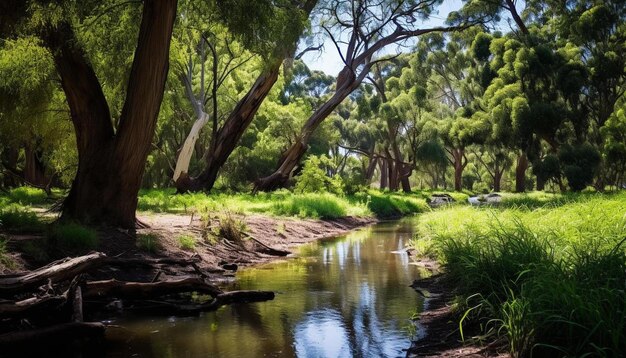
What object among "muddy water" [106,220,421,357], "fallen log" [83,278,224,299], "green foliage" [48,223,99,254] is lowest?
"muddy water" [106,220,421,357]

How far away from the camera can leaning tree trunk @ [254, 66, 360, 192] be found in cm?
2972

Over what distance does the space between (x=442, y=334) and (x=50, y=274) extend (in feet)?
14.2

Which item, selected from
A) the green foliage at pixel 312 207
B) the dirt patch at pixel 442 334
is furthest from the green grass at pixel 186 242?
the green foliage at pixel 312 207

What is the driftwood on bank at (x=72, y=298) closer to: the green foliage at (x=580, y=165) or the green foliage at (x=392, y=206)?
the green foliage at (x=392, y=206)

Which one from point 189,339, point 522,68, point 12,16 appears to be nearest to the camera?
point 189,339

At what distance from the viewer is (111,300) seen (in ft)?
24.5

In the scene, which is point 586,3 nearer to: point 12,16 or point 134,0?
point 134,0

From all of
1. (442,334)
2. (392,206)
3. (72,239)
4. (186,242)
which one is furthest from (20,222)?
(392,206)

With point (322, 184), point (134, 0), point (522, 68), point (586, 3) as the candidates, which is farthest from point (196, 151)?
point (134, 0)

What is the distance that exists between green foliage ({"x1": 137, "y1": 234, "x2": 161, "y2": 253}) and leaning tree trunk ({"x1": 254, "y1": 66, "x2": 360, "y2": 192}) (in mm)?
19873

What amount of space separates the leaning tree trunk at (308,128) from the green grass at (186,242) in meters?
19.2

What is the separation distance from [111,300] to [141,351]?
1.91 metres

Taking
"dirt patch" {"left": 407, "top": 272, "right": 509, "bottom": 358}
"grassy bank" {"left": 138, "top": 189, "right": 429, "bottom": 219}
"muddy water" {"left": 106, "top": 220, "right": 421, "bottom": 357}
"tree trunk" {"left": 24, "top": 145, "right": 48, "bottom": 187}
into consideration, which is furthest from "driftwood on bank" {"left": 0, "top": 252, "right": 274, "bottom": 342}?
"tree trunk" {"left": 24, "top": 145, "right": 48, "bottom": 187}

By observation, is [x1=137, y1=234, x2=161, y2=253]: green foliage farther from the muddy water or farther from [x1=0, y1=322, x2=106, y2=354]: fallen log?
[x1=0, y1=322, x2=106, y2=354]: fallen log
